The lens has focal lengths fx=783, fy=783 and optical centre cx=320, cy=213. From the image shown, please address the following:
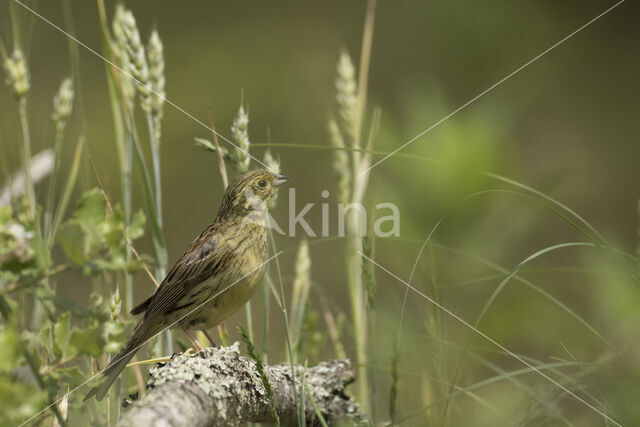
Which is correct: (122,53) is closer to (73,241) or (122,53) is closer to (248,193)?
(248,193)

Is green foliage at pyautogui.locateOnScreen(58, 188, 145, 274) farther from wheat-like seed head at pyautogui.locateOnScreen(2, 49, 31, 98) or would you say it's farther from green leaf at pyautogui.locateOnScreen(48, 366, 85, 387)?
wheat-like seed head at pyautogui.locateOnScreen(2, 49, 31, 98)

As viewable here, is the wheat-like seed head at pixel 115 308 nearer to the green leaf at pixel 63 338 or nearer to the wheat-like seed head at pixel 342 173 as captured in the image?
the green leaf at pixel 63 338

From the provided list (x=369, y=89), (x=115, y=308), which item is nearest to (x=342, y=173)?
(x=115, y=308)

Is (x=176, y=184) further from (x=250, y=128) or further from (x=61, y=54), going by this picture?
(x=61, y=54)

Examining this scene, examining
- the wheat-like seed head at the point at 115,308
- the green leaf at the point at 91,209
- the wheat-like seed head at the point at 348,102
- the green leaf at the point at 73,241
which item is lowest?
the wheat-like seed head at the point at 115,308

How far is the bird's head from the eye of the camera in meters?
3.35

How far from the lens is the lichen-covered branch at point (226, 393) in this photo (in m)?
1.75

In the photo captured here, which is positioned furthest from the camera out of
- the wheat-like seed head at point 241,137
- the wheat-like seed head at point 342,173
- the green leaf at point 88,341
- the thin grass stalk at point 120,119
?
the wheat-like seed head at point 342,173

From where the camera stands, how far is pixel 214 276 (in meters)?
3.13

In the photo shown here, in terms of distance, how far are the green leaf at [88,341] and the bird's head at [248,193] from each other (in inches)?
64.0

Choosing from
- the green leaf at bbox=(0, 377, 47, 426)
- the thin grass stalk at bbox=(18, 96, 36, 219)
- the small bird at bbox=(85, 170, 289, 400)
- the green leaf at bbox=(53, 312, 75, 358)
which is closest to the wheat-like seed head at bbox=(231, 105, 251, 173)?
the small bird at bbox=(85, 170, 289, 400)

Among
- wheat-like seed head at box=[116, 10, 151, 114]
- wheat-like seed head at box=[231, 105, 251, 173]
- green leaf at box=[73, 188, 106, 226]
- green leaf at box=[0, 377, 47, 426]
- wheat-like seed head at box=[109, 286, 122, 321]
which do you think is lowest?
green leaf at box=[0, 377, 47, 426]

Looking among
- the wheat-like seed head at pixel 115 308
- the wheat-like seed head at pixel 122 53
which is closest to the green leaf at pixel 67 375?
the wheat-like seed head at pixel 115 308

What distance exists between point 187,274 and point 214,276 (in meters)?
0.11
